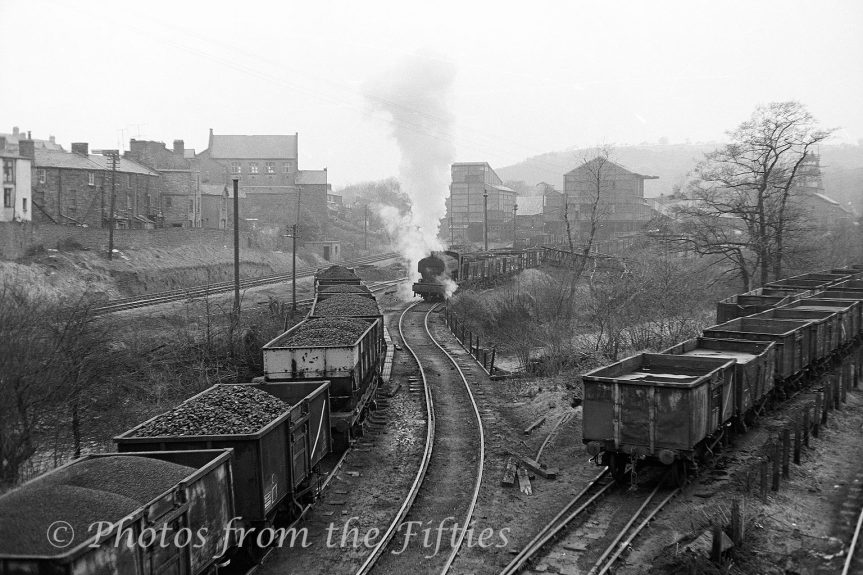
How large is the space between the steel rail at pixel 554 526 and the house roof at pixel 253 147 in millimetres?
79641

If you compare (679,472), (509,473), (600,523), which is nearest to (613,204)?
(509,473)

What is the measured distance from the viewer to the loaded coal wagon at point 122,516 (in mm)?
6043

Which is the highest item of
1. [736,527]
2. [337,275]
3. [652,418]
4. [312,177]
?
[312,177]

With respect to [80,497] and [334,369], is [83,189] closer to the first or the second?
[334,369]

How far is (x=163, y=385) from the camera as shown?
21.1 meters

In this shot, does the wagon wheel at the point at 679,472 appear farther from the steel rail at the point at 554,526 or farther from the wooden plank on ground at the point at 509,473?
the wooden plank on ground at the point at 509,473

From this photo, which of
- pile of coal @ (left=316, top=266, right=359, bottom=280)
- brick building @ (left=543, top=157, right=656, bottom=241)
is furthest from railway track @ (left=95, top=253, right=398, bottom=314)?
brick building @ (left=543, top=157, right=656, bottom=241)

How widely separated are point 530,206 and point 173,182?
4549 centimetres

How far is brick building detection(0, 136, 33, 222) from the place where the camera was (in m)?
42.5

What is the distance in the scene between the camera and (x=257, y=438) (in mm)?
9203

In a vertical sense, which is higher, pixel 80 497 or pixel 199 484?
pixel 80 497

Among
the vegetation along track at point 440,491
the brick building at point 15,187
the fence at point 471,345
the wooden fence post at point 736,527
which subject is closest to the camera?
the wooden fence post at point 736,527

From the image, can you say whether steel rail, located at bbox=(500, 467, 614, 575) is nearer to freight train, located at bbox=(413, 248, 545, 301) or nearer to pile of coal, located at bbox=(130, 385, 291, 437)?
pile of coal, located at bbox=(130, 385, 291, 437)

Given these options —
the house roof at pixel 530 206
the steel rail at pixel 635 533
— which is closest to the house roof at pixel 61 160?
the steel rail at pixel 635 533
